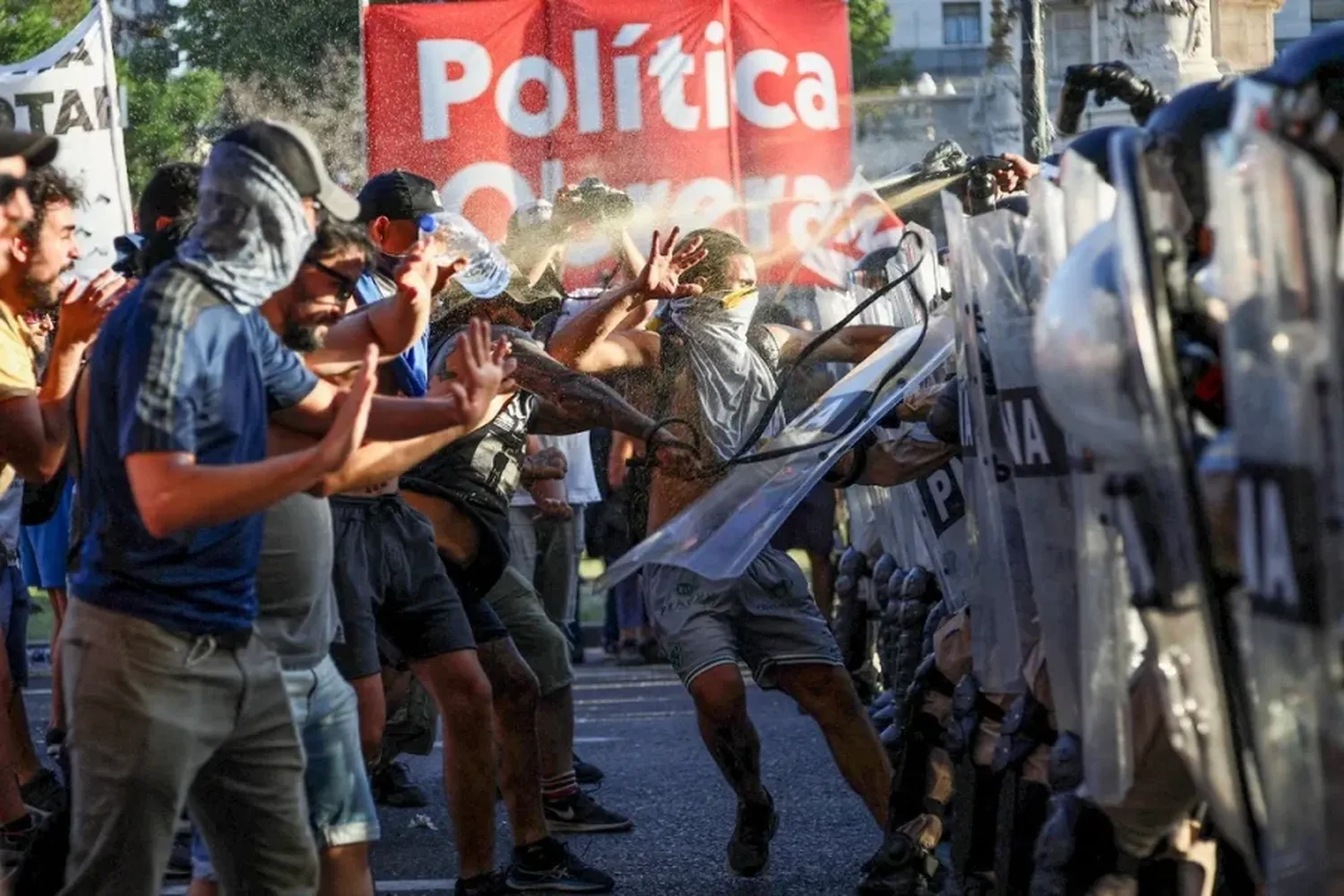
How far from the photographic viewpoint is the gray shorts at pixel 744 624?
661 cm

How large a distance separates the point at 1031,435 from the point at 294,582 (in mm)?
1327

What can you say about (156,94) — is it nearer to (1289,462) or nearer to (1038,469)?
(1038,469)

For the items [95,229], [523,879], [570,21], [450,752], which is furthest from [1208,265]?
[570,21]

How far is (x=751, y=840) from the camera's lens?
6.55 metres

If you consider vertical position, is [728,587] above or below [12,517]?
below

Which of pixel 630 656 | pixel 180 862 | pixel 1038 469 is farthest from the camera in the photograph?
pixel 630 656

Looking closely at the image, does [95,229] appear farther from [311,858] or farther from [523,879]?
→ [311,858]

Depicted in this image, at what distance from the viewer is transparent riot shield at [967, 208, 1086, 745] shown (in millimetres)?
4473

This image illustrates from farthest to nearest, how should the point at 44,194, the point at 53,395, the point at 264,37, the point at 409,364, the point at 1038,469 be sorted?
the point at 264,37, the point at 409,364, the point at 44,194, the point at 53,395, the point at 1038,469

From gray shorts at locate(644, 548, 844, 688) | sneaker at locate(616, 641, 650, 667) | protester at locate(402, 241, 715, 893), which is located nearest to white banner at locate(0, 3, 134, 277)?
protester at locate(402, 241, 715, 893)

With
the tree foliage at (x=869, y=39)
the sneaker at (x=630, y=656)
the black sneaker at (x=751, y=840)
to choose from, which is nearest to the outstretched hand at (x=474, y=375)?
the black sneaker at (x=751, y=840)

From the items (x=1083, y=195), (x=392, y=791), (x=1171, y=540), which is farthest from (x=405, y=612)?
(x=1171, y=540)

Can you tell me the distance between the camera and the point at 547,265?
284 inches

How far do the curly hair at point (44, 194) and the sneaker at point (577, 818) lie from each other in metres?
2.60
